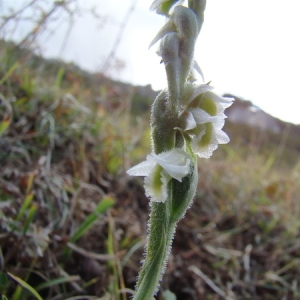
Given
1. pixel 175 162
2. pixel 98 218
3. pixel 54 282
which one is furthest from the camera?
pixel 98 218

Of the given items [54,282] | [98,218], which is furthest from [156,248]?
[98,218]

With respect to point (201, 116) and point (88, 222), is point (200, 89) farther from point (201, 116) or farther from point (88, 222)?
point (88, 222)

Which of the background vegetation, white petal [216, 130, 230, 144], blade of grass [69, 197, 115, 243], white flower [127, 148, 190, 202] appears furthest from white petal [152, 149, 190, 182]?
blade of grass [69, 197, 115, 243]

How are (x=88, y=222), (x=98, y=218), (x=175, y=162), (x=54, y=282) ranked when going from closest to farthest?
(x=175, y=162)
(x=54, y=282)
(x=88, y=222)
(x=98, y=218)

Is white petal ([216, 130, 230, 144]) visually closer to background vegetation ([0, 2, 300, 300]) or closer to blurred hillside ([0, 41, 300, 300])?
background vegetation ([0, 2, 300, 300])

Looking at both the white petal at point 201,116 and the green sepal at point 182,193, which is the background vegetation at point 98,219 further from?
the white petal at point 201,116

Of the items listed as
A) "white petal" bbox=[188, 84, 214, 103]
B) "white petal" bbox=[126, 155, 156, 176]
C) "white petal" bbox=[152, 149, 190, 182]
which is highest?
"white petal" bbox=[188, 84, 214, 103]

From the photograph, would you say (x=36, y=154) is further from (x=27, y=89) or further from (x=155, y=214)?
(x=155, y=214)
